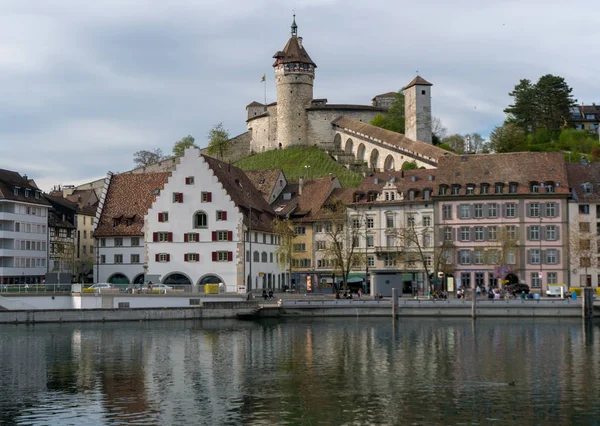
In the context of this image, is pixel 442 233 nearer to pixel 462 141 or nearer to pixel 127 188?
pixel 127 188

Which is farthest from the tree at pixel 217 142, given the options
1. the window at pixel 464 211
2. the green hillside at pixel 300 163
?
the window at pixel 464 211

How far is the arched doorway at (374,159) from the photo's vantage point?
149000 millimetres

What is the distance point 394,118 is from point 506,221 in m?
80.0

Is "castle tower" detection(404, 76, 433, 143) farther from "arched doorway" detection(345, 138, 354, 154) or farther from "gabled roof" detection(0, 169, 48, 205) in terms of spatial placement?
"gabled roof" detection(0, 169, 48, 205)

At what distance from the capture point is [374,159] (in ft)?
491

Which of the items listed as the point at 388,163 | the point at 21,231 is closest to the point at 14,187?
the point at 21,231

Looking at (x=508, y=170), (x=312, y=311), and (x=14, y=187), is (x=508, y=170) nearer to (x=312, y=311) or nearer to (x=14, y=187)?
(x=312, y=311)

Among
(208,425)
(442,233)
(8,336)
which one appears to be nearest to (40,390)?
(208,425)

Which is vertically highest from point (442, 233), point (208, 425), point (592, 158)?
point (592, 158)

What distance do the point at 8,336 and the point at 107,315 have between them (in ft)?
34.8

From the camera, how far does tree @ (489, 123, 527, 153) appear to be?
129 metres

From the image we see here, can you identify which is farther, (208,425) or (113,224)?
(113,224)

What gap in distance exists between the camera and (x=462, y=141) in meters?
156

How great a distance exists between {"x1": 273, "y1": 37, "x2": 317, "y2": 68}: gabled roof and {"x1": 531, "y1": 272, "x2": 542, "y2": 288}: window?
88.5 metres
